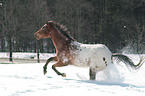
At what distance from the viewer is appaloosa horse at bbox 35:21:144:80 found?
6301mm

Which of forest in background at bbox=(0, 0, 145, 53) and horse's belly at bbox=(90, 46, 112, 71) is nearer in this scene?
horse's belly at bbox=(90, 46, 112, 71)

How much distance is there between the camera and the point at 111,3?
39.3m

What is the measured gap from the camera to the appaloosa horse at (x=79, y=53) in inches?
248

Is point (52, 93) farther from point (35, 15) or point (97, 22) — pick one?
point (97, 22)

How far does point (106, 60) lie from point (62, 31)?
1.99 meters

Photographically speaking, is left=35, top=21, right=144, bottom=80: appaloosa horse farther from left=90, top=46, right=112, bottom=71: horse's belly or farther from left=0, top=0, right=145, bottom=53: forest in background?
left=0, top=0, right=145, bottom=53: forest in background

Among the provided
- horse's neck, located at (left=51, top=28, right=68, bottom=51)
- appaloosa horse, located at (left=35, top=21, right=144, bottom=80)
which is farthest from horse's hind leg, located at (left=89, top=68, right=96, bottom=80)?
horse's neck, located at (left=51, top=28, right=68, bottom=51)

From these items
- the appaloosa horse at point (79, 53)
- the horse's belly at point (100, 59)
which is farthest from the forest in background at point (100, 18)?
the horse's belly at point (100, 59)

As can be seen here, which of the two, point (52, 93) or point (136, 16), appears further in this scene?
point (136, 16)

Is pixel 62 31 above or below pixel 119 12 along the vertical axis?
below

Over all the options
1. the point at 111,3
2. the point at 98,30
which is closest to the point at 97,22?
the point at 98,30

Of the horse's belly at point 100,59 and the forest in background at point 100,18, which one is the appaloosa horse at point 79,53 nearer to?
the horse's belly at point 100,59

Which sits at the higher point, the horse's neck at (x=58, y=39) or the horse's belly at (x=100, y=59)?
the horse's neck at (x=58, y=39)

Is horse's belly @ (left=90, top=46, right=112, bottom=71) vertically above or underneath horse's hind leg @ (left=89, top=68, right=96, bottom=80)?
above
